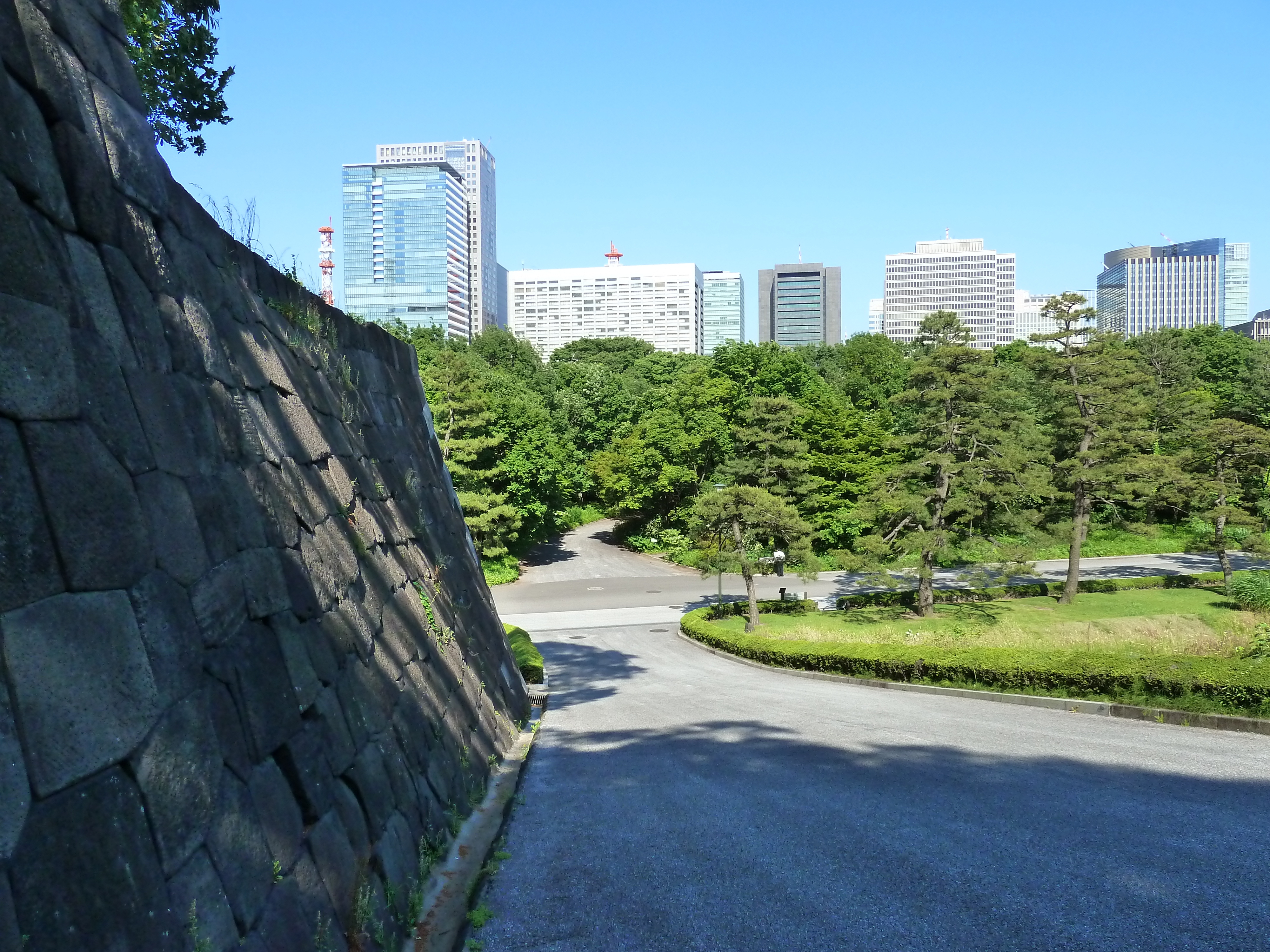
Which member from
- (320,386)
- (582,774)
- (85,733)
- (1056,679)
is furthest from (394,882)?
(1056,679)

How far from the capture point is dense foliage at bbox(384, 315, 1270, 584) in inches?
1013

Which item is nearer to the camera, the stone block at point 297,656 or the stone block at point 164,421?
the stone block at point 164,421

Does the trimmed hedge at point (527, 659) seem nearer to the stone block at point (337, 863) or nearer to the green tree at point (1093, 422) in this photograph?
the stone block at point (337, 863)

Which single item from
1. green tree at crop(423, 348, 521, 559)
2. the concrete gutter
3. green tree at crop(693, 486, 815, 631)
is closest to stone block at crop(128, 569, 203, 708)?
the concrete gutter

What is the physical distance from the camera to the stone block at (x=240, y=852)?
110 inches

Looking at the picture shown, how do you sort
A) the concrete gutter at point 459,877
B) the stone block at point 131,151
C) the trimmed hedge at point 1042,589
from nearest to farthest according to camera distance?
1. the stone block at point 131,151
2. the concrete gutter at point 459,877
3. the trimmed hedge at point 1042,589

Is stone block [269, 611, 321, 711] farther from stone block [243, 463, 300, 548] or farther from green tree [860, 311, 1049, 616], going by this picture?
green tree [860, 311, 1049, 616]

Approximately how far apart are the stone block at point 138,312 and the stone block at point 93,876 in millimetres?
1496

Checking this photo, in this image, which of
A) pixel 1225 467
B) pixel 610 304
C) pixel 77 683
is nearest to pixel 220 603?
pixel 77 683

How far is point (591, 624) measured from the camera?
89.1 feet

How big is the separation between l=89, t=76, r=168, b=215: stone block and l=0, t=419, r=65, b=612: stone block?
1.65 meters

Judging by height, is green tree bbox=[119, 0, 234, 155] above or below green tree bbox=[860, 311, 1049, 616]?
above

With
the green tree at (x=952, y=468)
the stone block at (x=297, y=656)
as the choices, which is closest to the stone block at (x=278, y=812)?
the stone block at (x=297, y=656)

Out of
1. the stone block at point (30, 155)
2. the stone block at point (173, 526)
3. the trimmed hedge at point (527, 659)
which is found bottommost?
the trimmed hedge at point (527, 659)
